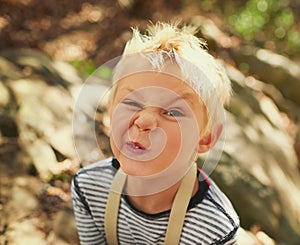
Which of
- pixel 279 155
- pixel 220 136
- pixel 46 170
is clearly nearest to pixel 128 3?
pixel 279 155

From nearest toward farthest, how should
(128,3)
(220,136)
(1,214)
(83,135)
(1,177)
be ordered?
(220,136) → (83,135) → (1,214) → (1,177) → (128,3)

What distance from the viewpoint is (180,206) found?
6.32 feet

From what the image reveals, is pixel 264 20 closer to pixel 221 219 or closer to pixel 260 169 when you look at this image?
pixel 260 169

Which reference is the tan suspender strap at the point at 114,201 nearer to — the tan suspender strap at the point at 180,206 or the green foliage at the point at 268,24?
the tan suspender strap at the point at 180,206

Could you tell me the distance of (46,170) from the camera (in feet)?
10.5

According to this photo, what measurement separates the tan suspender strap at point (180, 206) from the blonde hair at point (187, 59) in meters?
0.26

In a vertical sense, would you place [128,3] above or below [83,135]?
below

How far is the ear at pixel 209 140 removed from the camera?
185 centimetres

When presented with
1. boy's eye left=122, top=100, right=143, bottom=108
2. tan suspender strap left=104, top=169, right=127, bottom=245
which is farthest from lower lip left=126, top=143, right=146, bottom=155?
tan suspender strap left=104, top=169, right=127, bottom=245

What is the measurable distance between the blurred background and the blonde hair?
72 centimetres

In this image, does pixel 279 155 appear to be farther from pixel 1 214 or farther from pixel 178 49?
pixel 178 49

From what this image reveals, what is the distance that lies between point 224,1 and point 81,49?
8.37 ft

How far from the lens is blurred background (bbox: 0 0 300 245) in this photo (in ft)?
9.99

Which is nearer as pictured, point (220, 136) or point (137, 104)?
point (137, 104)
